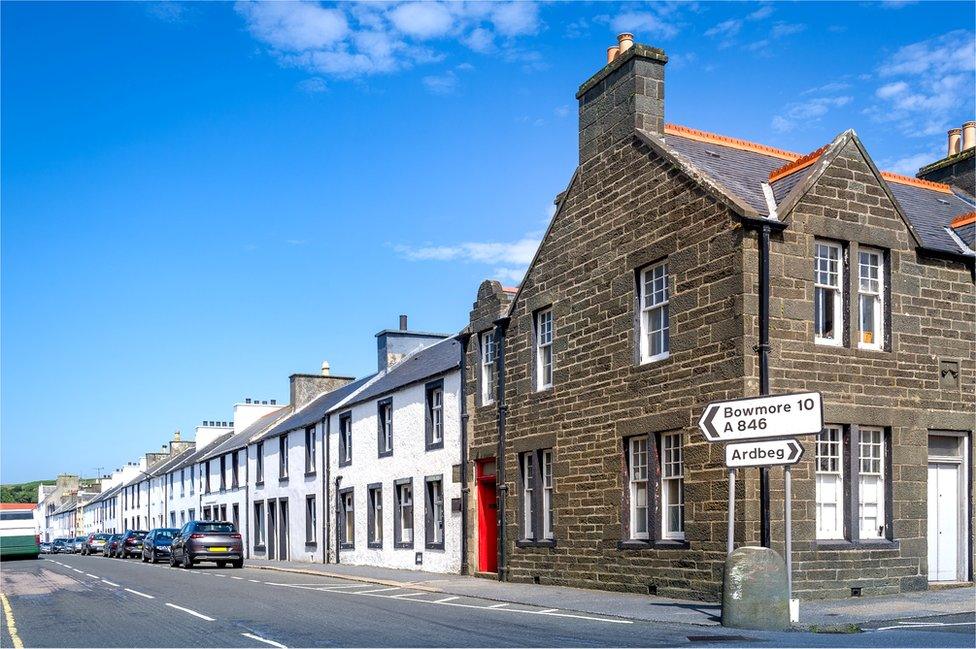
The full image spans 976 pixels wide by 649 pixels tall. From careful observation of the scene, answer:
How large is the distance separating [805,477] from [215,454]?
43.5 metres

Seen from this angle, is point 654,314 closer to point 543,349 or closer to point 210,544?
point 543,349

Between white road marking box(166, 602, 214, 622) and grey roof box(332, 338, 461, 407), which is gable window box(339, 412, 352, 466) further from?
white road marking box(166, 602, 214, 622)

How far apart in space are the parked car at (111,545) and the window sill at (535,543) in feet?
124

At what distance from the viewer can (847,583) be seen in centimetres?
1709

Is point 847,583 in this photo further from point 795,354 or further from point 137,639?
point 137,639

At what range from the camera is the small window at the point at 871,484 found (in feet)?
58.6

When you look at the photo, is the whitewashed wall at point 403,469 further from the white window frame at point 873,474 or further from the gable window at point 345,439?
the white window frame at point 873,474

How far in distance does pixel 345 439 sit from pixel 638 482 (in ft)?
61.5

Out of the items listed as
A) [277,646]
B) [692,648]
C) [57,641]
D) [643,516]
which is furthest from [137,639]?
[643,516]

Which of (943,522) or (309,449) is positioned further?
(309,449)

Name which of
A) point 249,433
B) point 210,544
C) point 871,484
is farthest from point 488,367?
point 249,433

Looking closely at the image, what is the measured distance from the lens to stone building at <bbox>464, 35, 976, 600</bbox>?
17281mm

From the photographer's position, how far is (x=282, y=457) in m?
43.7

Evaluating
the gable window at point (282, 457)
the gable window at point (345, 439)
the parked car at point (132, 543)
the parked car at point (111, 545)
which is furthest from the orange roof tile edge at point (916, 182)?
the parked car at point (111, 545)
